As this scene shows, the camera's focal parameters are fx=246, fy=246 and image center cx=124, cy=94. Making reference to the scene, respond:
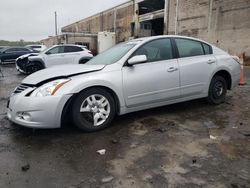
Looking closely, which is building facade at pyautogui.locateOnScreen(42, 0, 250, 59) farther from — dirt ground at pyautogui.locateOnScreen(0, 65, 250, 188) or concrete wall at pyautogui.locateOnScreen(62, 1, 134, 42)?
dirt ground at pyautogui.locateOnScreen(0, 65, 250, 188)

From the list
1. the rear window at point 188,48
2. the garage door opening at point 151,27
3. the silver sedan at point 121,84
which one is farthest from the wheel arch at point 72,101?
the garage door opening at point 151,27

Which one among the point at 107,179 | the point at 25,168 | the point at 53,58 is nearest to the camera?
the point at 107,179

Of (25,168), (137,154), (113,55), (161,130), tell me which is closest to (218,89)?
(161,130)

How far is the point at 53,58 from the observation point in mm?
12688

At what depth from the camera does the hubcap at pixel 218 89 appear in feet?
17.8

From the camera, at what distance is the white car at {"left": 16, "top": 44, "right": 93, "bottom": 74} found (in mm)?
12508

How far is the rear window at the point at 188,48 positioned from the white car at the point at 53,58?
8905mm

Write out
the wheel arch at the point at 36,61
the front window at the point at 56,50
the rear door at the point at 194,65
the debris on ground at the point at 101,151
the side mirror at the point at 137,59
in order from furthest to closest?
1. the front window at the point at 56,50
2. the wheel arch at the point at 36,61
3. the rear door at the point at 194,65
4. the side mirror at the point at 137,59
5. the debris on ground at the point at 101,151

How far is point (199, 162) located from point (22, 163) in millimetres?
2203

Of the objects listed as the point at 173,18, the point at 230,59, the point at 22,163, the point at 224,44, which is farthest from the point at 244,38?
the point at 22,163

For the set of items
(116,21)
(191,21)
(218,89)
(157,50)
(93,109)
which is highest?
(116,21)

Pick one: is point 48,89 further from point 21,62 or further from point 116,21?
point 116,21

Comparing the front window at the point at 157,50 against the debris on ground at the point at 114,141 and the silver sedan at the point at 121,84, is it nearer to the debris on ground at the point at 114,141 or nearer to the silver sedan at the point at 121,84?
the silver sedan at the point at 121,84

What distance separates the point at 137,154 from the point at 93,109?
1127 mm
